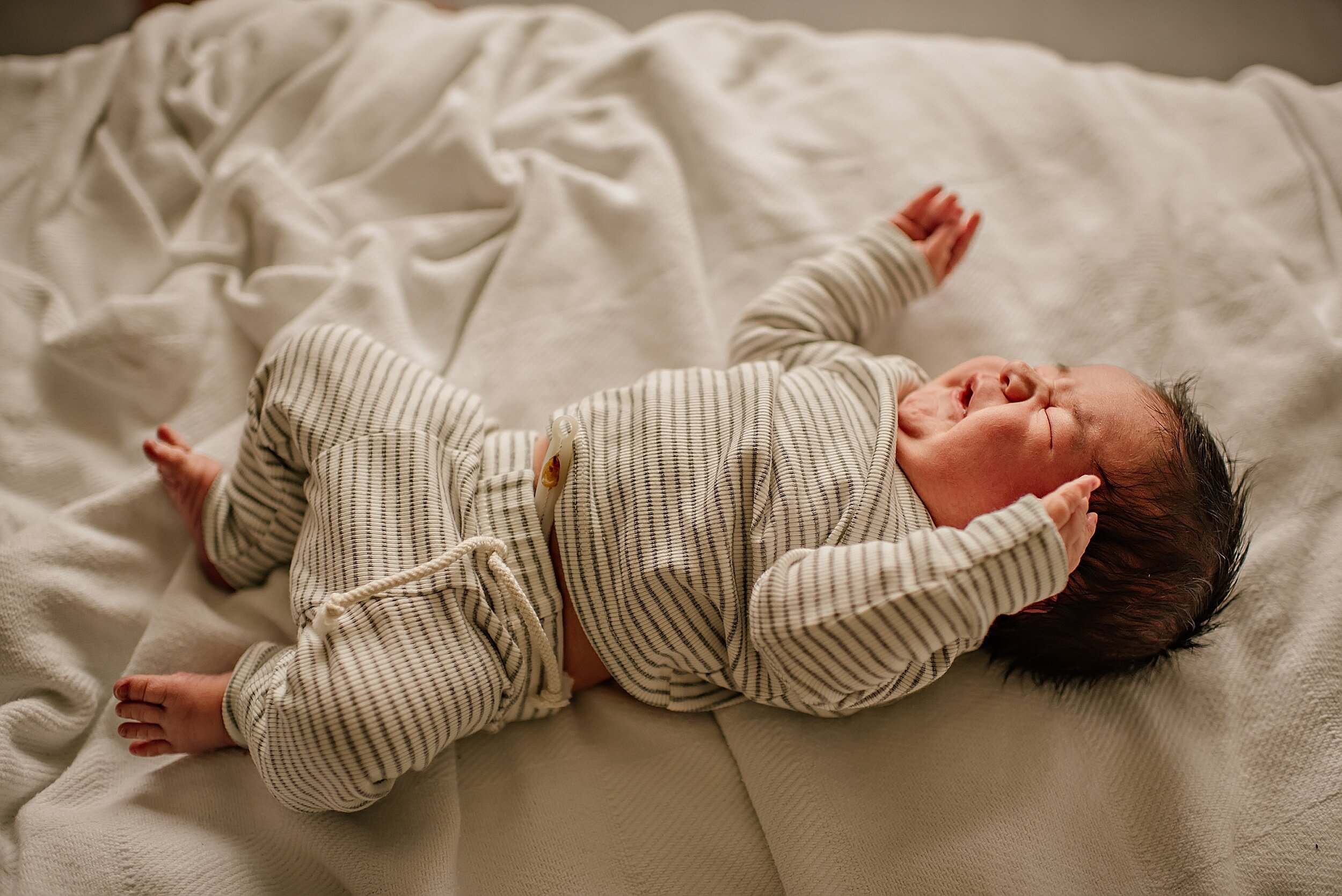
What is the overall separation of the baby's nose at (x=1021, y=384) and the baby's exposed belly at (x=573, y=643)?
0.48 m

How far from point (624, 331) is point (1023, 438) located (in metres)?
0.52

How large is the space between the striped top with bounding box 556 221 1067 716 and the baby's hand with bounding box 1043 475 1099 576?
2 centimetres

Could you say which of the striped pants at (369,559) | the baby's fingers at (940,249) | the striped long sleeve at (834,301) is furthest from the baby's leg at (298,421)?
the baby's fingers at (940,249)

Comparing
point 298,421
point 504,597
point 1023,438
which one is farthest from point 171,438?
point 1023,438

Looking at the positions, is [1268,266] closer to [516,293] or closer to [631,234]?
[631,234]

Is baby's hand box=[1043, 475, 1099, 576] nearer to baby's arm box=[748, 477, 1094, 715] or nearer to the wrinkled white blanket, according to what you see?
baby's arm box=[748, 477, 1094, 715]

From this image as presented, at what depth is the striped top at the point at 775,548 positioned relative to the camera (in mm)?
744

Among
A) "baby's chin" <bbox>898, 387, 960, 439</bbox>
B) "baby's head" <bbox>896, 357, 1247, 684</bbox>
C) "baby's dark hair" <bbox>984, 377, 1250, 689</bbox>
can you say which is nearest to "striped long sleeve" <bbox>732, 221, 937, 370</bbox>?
"baby's chin" <bbox>898, 387, 960, 439</bbox>

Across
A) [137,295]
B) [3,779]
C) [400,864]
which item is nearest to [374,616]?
→ [400,864]

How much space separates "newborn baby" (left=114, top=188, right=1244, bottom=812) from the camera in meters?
0.76

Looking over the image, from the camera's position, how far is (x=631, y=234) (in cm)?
118

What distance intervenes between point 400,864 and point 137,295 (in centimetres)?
78

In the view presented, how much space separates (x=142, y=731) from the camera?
0.85 meters

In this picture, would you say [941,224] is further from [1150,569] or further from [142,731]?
[142,731]
